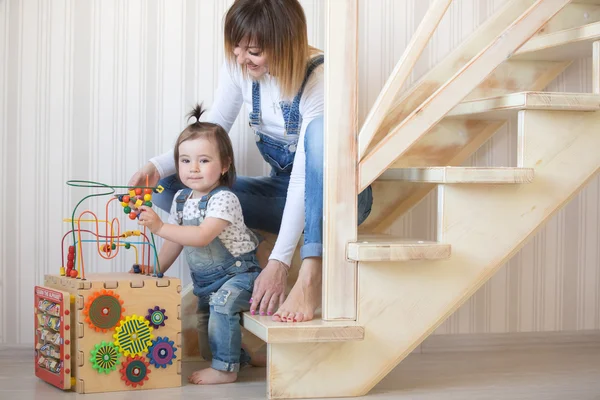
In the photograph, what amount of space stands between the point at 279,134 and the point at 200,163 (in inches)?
10.3

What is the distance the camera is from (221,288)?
80.7 inches

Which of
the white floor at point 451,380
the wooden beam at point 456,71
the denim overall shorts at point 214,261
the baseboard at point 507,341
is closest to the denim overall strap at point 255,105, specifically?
the denim overall shorts at point 214,261

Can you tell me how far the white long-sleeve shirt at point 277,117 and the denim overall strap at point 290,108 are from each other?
1cm

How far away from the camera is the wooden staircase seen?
1.81 meters

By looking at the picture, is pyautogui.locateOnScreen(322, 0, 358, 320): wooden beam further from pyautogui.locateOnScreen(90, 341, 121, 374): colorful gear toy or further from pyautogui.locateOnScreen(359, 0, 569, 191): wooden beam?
pyautogui.locateOnScreen(90, 341, 121, 374): colorful gear toy

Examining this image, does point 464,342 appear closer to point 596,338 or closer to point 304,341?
point 596,338

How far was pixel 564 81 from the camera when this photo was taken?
8.54ft

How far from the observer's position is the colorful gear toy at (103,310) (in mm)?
1855

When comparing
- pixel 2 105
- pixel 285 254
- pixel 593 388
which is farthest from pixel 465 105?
pixel 2 105

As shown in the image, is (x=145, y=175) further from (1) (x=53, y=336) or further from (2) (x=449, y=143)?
(2) (x=449, y=143)

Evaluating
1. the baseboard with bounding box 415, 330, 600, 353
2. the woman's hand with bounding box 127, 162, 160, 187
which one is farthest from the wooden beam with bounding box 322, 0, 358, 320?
the baseboard with bounding box 415, 330, 600, 353

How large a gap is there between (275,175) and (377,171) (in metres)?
0.57

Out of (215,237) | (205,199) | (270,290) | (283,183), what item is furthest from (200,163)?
(270,290)

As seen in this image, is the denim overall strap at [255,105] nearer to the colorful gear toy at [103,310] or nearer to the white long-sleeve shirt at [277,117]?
the white long-sleeve shirt at [277,117]
